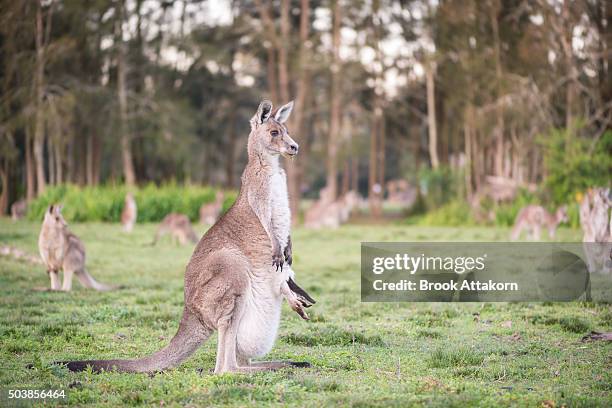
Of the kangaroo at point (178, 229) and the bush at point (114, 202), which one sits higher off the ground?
the bush at point (114, 202)

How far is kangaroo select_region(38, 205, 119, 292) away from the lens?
35.1ft

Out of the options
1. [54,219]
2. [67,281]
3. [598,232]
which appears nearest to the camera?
[54,219]

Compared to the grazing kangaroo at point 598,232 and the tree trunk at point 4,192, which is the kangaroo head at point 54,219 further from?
the tree trunk at point 4,192

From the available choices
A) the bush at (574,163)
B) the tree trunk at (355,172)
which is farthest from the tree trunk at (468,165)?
the tree trunk at (355,172)

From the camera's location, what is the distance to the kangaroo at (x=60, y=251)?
10688 mm

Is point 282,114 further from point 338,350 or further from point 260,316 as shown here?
point 338,350

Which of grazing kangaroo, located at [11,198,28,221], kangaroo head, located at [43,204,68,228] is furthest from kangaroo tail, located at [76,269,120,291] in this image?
grazing kangaroo, located at [11,198,28,221]

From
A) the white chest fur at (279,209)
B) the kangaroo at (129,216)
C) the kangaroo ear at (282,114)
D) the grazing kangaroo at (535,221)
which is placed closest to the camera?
the white chest fur at (279,209)

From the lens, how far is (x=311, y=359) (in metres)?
6.57

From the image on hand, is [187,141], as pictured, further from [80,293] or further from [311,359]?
[311,359]

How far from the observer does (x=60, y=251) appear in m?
10.7

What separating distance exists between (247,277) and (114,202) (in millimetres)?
21522

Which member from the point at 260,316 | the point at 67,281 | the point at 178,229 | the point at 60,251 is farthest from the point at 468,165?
the point at 260,316

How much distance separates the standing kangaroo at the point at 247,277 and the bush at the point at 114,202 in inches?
794
